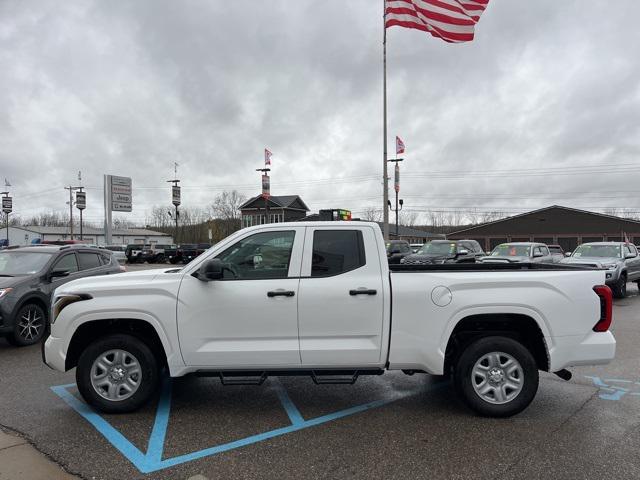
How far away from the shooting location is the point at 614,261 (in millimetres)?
12945

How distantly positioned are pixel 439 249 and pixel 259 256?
53.3 feet

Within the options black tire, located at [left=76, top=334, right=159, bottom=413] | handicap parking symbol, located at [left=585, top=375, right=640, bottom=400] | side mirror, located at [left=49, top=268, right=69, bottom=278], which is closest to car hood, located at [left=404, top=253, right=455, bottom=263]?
handicap parking symbol, located at [left=585, top=375, right=640, bottom=400]

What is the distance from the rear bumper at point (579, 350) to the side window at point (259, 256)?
2.66m

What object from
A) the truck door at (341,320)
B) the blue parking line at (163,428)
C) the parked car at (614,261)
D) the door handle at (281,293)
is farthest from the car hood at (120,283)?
the parked car at (614,261)

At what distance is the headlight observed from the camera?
435cm

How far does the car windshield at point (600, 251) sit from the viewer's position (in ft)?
45.1

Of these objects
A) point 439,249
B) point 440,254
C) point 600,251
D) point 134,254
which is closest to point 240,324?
point 600,251

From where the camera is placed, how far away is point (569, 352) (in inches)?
165

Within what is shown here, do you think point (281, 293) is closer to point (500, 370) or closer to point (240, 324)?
point (240, 324)

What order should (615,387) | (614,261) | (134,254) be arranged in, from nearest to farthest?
(615,387)
(614,261)
(134,254)

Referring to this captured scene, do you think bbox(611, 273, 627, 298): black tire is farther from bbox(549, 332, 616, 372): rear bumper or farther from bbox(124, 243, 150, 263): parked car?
bbox(124, 243, 150, 263): parked car

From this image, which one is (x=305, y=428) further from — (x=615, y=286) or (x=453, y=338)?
(x=615, y=286)

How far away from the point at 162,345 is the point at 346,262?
6.48ft

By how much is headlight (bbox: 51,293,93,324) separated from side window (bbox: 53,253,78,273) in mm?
4196
